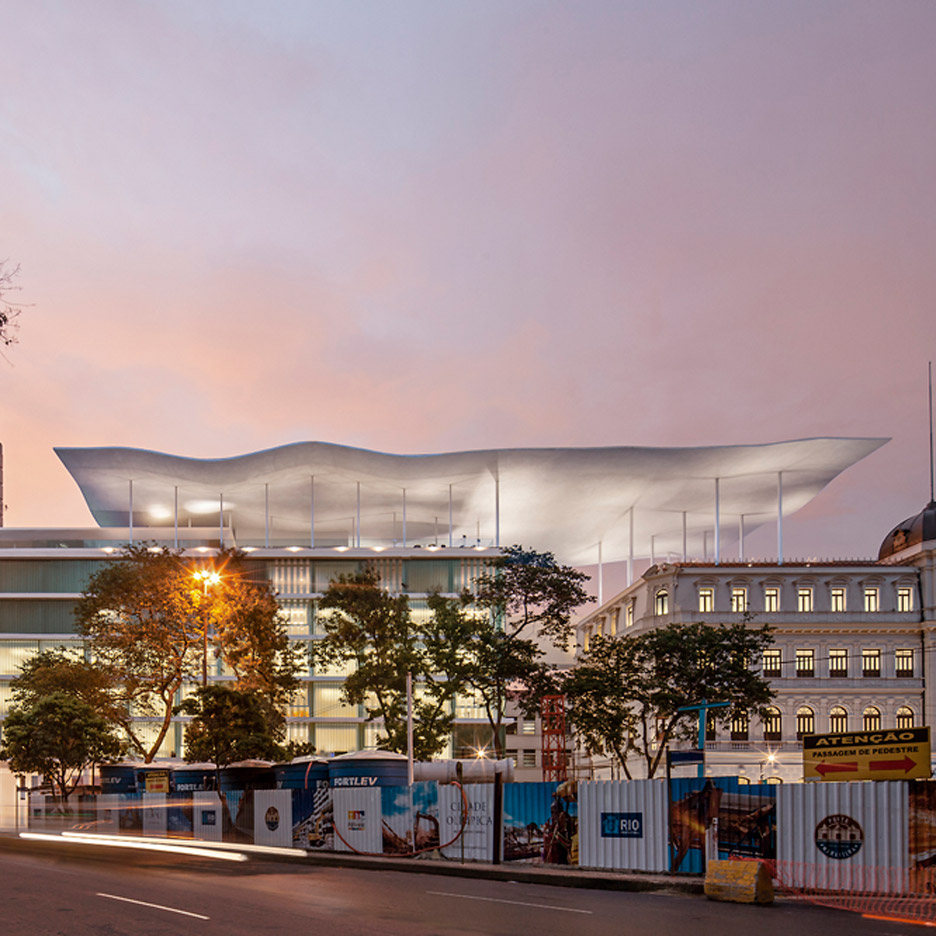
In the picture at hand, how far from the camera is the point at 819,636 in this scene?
287 ft

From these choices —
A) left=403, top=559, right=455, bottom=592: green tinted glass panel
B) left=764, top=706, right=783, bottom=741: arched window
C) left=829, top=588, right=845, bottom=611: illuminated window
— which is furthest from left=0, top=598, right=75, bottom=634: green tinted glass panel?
left=829, top=588, right=845, bottom=611: illuminated window

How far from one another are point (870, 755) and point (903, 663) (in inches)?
2738

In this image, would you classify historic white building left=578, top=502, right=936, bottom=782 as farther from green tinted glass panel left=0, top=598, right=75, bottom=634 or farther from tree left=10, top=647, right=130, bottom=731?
green tinted glass panel left=0, top=598, right=75, bottom=634

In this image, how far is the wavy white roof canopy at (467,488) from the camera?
83.5 metres

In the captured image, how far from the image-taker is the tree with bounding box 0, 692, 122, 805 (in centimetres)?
5625

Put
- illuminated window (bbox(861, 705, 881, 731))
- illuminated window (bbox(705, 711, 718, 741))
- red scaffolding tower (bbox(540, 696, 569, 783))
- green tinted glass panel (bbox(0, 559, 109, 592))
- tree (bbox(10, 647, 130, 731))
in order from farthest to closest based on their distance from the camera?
1. green tinted glass panel (bbox(0, 559, 109, 592))
2. illuminated window (bbox(861, 705, 881, 731))
3. illuminated window (bbox(705, 711, 718, 741))
4. red scaffolding tower (bbox(540, 696, 569, 783))
5. tree (bbox(10, 647, 130, 731))

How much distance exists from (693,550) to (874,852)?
96582mm

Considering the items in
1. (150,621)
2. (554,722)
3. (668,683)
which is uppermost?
(150,621)

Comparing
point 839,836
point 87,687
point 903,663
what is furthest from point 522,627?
point 839,836

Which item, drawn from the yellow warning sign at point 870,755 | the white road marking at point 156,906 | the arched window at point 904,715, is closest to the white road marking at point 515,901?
the white road marking at point 156,906

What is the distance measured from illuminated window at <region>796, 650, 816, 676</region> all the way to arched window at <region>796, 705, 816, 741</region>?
99.5 inches

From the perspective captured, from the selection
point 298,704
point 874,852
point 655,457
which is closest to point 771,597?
point 655,457

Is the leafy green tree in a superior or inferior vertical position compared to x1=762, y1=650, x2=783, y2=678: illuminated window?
superior

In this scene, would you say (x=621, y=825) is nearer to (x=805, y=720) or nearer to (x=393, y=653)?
(x=393, y=653)
